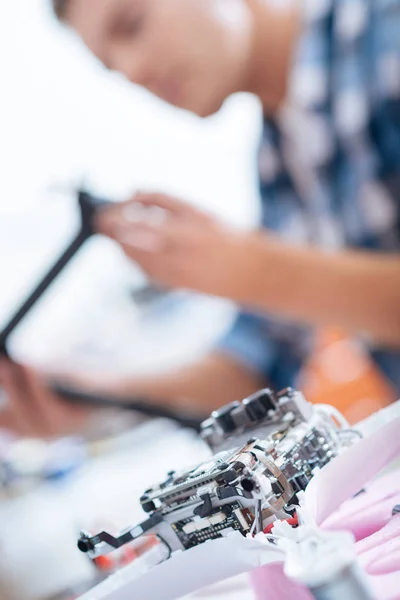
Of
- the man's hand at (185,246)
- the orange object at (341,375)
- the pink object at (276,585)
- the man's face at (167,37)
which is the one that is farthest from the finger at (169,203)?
the pink object at (276,585)

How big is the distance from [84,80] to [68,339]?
539 millimetres

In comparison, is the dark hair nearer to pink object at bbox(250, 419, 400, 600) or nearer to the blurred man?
the blurred man

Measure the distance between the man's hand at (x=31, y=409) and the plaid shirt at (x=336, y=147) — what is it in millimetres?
310

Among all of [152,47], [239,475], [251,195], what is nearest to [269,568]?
[239,475]

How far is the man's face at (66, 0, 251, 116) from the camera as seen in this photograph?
838mm

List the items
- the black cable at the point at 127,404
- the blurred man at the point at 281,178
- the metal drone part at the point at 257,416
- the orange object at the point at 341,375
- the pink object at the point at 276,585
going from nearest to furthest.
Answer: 1. the pink object at the point at 276,585
2. the metal drone part at the point at 257,416
3. the blurred man at the point at 281,178
4. the black cable at the point at 127,404
5. the orange object at the point at 341,375

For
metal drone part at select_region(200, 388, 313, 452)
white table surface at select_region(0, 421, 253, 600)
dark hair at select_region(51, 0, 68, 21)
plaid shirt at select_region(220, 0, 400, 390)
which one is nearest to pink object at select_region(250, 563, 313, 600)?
metal drone part at select_region(200, 388, 313, 452)

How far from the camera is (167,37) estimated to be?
0.85 m

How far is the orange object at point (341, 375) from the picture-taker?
1.13 meters

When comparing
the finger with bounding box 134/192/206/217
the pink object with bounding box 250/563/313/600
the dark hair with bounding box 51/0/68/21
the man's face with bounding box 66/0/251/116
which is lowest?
the pink object with bounding box 250/563/313/600

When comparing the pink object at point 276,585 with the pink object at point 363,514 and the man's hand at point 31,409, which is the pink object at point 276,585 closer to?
the pink object at point 363,514

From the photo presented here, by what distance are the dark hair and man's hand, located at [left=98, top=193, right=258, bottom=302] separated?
0.30 metres

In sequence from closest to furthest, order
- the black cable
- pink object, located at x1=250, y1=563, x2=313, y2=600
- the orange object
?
1. pink object, located at x1=250, y1=563, x2=313, y2=600
2. the black cable
3. the orange object

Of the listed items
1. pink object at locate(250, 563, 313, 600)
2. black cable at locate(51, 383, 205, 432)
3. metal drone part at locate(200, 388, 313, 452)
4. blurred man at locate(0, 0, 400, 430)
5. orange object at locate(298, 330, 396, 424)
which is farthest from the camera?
orange object at locate(298, 330, 396, 424)
